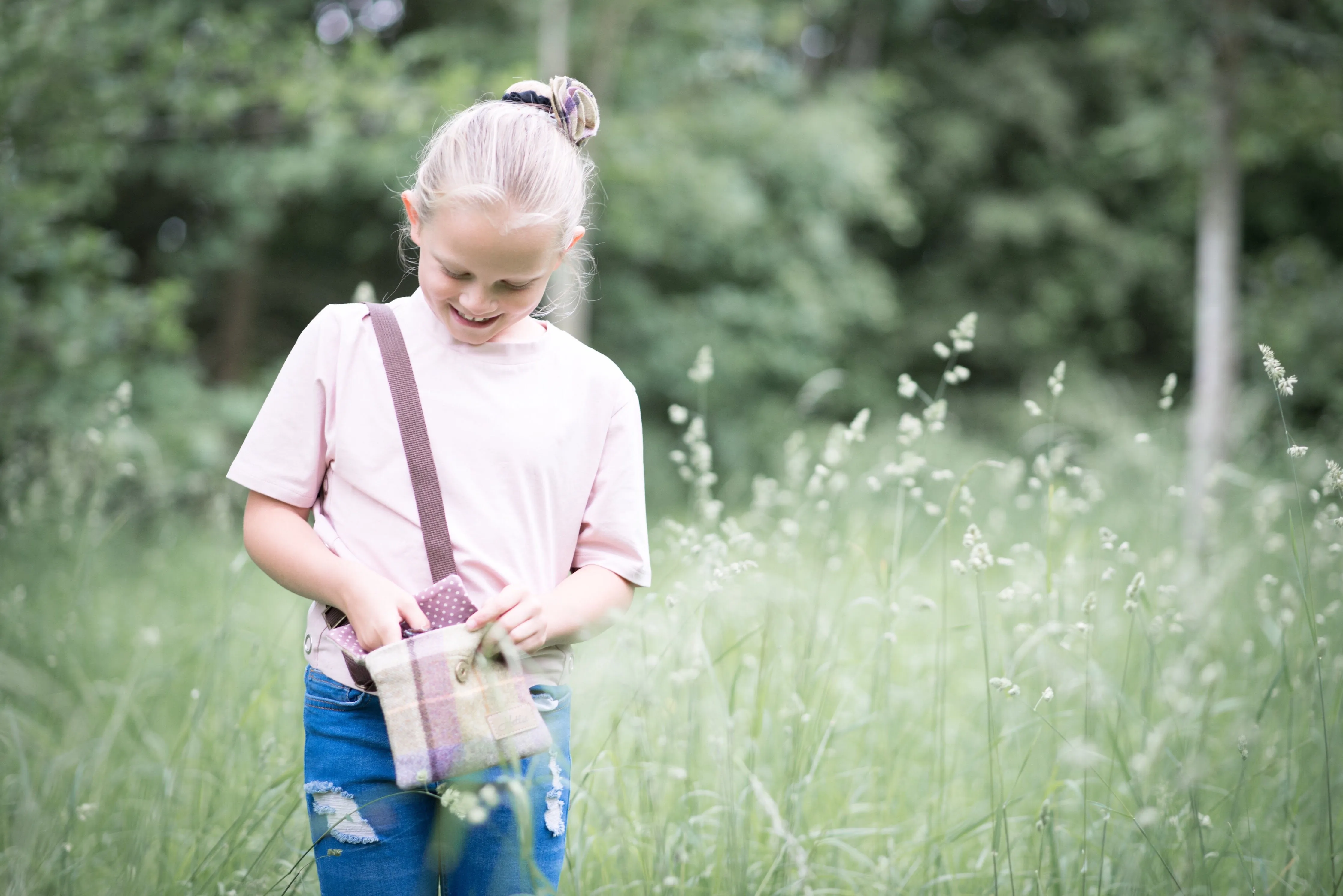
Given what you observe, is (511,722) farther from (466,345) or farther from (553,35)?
(553,35)

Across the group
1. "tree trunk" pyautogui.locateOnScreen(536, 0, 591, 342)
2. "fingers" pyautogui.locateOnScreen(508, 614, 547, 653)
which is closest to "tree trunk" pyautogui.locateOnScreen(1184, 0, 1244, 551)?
"tree trunk" pyautogui.locateOnScreen(536, 0, 591, 342)

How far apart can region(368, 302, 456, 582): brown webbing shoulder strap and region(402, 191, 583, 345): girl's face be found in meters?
0.08

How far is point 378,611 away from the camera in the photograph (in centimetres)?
123

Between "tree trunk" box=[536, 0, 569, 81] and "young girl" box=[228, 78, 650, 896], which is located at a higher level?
"tree trunk" box=[536, 0, 569, 81]

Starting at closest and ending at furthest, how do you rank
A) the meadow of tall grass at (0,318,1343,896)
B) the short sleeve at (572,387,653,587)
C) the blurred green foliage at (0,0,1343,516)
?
the short sleeve at (572,387,653,587), the meadow of tall grass at (0,318,1343,896), the blurred green foliage at (0,0,1343,516)

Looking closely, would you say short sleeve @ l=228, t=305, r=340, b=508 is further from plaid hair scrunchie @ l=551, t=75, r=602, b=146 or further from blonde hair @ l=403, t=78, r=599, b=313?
plaid hair scrunchie @ l=551, t=75, r=602, b=146

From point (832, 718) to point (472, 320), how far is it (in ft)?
3.96

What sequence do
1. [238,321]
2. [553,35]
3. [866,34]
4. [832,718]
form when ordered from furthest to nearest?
[866,34], [238,321], [553,35], [832,718]

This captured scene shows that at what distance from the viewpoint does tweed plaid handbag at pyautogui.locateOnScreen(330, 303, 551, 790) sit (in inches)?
47.0

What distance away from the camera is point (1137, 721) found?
2564 millimetres

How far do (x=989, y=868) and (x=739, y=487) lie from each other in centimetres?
538

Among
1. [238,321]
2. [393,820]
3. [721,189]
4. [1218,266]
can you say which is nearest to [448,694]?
[393,820]

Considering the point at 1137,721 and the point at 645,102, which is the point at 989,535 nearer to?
the point at 1137,721

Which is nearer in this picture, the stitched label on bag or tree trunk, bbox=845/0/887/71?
the stitched label on bag
